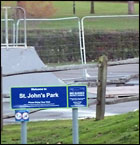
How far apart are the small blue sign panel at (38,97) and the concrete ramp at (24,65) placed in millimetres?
7304

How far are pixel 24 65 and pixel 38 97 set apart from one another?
25.0 feet

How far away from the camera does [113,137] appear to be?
27.9 feet

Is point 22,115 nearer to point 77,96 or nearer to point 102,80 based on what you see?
point 77,96

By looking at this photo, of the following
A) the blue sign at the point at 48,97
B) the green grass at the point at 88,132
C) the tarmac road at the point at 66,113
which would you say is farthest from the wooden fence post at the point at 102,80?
the blue sign at the point at 48,97

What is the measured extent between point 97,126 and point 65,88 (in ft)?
9.05

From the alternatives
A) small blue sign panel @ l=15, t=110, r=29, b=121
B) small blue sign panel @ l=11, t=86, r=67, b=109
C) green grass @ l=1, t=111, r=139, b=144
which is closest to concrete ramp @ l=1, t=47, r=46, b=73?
green grass @ l=1, t=111, r=139, b=144

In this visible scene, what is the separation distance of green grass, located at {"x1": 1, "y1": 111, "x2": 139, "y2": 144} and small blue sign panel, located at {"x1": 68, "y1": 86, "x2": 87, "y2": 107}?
47.6 inches

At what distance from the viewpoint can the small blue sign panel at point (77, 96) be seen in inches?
277

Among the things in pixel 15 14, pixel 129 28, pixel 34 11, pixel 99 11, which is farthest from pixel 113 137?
pixel 99 11

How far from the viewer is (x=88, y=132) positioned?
9.28 metres

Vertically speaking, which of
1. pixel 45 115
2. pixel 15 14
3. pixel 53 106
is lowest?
pixel 45 115

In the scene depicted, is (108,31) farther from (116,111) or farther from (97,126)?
(97,126)

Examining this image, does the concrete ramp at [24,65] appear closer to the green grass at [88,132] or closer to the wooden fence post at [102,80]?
the green grass at [88,132]

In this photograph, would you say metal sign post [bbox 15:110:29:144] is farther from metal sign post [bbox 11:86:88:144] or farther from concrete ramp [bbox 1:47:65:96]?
concrete ramp [bbox 1:47:65:96]
